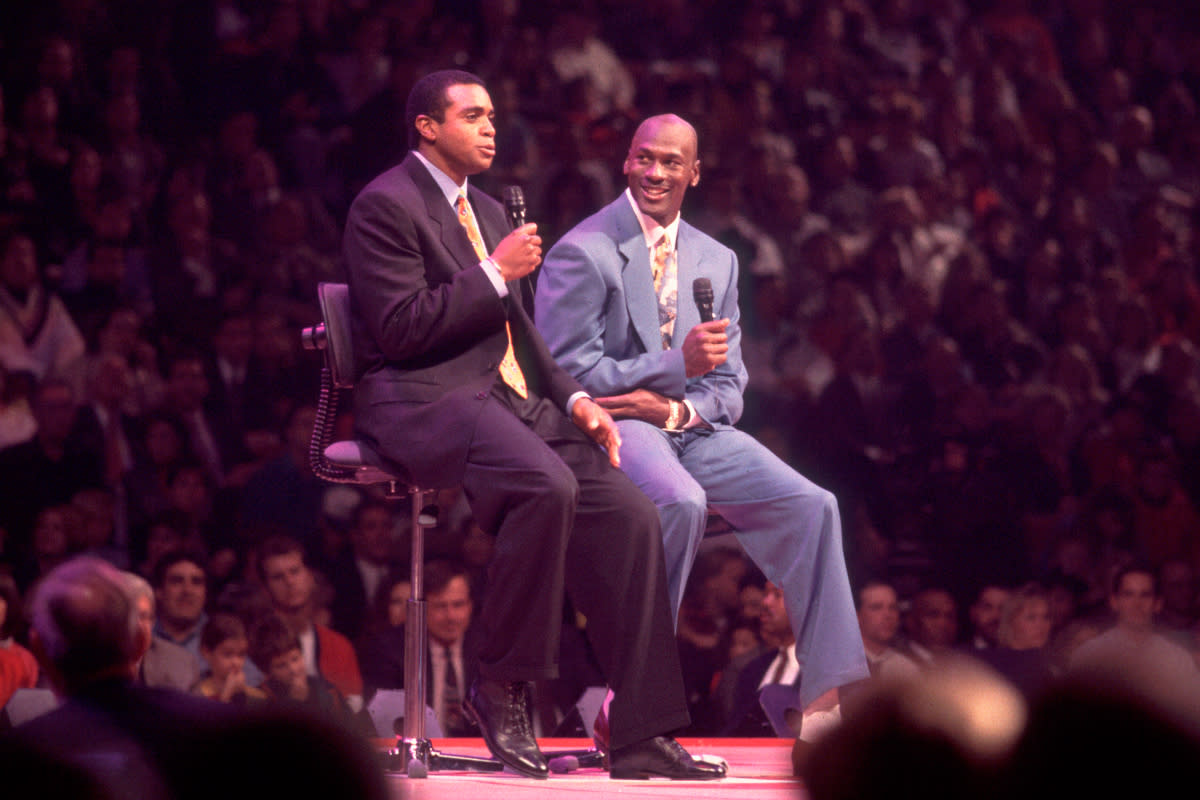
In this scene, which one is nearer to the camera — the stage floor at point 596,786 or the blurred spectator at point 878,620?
the stage floor at point 596,786

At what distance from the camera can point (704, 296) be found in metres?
3.66

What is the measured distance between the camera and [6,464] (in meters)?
5.55

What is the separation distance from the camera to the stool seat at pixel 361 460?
131 inches

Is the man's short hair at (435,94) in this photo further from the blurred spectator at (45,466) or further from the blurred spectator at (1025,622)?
the blurred spectator at (1025,622)

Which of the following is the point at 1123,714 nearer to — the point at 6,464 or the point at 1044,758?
the point at 1044,758

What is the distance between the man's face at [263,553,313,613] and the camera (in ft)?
17.6

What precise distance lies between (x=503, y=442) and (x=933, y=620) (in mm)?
3056

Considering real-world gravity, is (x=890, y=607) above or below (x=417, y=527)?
below

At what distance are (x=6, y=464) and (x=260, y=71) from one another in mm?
2263

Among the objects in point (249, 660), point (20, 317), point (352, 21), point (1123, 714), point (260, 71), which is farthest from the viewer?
point (352, 21)

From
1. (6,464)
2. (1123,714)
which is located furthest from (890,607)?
(1123,714)

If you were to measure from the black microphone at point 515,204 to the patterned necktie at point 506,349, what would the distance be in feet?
0.39

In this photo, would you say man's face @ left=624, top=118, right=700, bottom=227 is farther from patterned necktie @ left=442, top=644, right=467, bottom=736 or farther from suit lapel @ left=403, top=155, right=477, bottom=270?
patterned necktie @ left=442, top=644, right=467, bottom=736

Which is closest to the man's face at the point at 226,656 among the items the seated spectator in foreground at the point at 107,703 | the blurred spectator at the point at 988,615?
the blurred spectator at the point at 988,615
